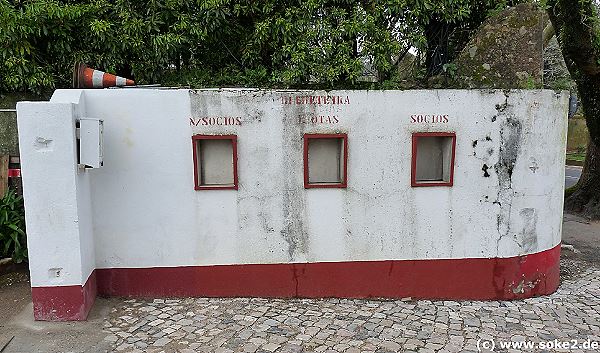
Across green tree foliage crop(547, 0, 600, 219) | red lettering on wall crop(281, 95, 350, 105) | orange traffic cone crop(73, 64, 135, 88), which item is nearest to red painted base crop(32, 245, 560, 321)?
red lettering on wall crop(281, 95, 350, 105)

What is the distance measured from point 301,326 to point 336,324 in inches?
15.5

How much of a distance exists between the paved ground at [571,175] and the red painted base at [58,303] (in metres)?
17.5

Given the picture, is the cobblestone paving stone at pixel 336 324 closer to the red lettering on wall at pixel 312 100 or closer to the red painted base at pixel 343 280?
the red painted base at pixel 343 280

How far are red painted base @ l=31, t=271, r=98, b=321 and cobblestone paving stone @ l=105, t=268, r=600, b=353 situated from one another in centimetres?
36

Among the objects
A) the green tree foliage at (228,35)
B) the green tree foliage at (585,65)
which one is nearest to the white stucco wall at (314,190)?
the green tree foliage at (228,35)

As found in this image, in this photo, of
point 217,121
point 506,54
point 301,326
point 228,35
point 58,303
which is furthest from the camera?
point 228,35

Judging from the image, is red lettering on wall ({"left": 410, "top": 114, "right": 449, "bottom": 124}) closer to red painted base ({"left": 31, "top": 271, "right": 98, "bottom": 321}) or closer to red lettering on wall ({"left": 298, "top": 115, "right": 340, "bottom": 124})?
red lettering on wall ({"left": 298, "top": 115, "right": 340, "bottom": 124})

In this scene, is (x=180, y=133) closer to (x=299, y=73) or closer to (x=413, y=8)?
(x=299, y=73)

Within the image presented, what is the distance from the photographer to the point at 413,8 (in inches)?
259

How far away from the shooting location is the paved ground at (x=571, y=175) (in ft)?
61.8

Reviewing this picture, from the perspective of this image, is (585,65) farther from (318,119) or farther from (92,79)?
(92,79)

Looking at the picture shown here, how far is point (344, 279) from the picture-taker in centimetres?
603

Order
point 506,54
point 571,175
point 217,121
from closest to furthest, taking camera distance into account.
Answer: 1. point 217,121
2. point 506,54
3. point 571,175

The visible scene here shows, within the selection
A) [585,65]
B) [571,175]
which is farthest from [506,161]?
[571,175]
